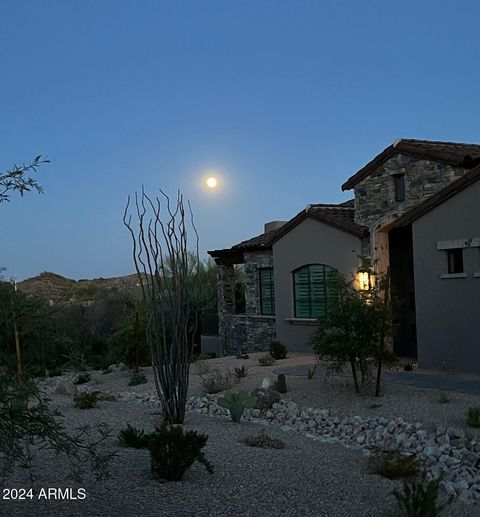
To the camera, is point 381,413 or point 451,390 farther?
point 451,390

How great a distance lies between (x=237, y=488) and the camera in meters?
6.59

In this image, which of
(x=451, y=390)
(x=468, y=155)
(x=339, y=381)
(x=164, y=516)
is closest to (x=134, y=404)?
(x=339, y=381)

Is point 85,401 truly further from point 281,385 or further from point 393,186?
point 393,186

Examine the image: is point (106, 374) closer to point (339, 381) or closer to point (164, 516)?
point (339, 381)

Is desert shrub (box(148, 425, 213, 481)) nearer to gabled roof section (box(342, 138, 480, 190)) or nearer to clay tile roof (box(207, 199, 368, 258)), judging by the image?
gabled roof section (box(342, 138, 480, 190))

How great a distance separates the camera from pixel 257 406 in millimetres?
12086

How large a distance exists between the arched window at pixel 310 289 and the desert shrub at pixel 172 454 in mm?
12186

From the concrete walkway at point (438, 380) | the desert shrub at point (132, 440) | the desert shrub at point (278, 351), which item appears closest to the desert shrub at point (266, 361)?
the desert shrub at point (278, 351)

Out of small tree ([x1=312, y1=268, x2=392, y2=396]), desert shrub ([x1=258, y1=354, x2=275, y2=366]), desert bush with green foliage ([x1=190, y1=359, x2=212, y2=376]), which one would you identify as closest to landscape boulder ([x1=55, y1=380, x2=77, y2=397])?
desert bush with green foliage ([x1=190, y1=359, x2=212, y2=376])

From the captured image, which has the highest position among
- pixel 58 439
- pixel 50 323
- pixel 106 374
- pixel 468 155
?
pixel 468 155

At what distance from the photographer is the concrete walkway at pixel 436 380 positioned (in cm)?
1202

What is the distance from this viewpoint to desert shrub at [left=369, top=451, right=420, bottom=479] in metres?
7.44

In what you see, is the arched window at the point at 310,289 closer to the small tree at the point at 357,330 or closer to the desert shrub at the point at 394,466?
the small tree at the point at 357,330

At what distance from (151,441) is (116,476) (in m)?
0.49
